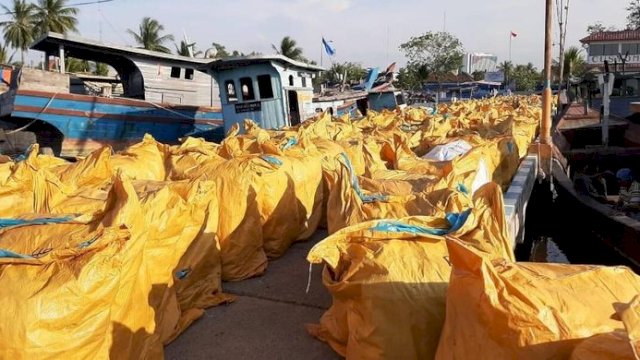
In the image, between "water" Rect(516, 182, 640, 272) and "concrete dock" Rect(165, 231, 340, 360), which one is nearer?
"concrete dock" Rect(165, 231, 340, 360)

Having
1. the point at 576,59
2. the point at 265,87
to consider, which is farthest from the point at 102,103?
the point at 576,59

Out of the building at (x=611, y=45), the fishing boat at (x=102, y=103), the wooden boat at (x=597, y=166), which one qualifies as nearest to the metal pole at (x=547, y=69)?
the wooden boat at (x=597, y=166)

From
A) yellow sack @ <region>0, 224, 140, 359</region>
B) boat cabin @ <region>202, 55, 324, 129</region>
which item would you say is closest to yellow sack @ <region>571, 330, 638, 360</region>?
yellow sack @ <region>0, 224, 140, 359</region>

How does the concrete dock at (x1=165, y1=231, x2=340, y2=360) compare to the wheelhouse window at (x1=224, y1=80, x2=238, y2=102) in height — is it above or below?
below

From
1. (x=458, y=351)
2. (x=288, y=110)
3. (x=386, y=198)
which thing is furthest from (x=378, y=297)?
(x=288, y=110)

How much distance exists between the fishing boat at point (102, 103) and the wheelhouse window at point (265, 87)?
1.67m

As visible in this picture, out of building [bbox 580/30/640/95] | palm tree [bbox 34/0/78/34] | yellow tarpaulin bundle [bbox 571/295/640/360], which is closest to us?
yellow tarpaulin bundle [bbox 571/295/640/360]

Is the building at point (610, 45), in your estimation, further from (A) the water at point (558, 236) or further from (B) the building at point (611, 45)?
(A) the water at point (558, 236)

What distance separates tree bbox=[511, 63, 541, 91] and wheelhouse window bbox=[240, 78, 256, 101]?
46.6 metres

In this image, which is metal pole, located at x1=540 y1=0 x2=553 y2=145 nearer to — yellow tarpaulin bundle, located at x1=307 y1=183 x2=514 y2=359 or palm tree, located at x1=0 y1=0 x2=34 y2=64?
yellow tarpaulin bundle, located at x1=307 y1=183 x2=514 y2=359

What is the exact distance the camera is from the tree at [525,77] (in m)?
55.1

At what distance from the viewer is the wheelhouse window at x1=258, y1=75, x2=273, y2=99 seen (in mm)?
12172

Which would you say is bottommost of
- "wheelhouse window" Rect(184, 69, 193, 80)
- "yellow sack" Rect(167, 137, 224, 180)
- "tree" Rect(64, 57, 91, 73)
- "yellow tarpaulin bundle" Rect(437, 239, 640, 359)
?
"yellow tarpaulin bundle" Rect(437, 239, 640, 359)

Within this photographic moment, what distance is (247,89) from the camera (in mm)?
12406
